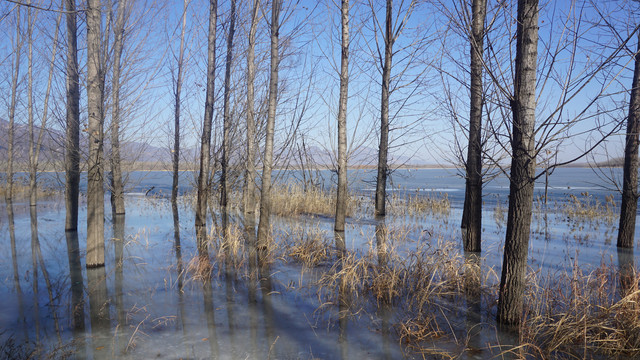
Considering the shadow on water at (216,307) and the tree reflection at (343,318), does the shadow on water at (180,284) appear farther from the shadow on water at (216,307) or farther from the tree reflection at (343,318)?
the tree reflection at (343,318)

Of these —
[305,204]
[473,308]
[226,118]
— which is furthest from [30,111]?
[473,308]

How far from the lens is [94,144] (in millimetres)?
5930

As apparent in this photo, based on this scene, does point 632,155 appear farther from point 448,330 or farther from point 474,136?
point 448,330

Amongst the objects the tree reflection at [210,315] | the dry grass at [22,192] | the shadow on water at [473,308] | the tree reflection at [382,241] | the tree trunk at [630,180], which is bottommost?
the tree reflection at [210,315]

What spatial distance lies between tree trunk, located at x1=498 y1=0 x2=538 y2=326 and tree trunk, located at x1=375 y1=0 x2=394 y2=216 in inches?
314

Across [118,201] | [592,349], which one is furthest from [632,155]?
[118,201]

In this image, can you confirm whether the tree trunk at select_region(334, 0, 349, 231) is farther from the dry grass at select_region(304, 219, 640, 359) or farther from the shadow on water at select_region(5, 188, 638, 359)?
the dry grass at select_region(304, 219, 640, 359)

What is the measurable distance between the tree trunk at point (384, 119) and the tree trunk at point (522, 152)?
7.97 m

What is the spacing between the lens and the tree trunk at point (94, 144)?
582 centimetres

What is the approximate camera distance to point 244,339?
3643 millimetres

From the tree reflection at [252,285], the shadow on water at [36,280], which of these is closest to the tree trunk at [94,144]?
the shadow on water at [36,280]

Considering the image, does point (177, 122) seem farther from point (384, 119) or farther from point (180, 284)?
point (180, 284)

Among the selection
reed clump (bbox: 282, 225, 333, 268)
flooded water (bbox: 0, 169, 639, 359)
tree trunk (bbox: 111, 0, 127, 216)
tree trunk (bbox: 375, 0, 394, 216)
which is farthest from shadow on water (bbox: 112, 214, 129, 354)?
tree trunk (bbox: 375, 0, 394, 216)

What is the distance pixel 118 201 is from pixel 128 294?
8592 millimetres
